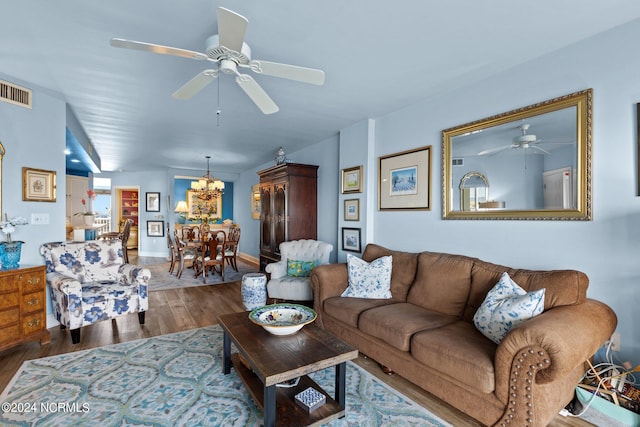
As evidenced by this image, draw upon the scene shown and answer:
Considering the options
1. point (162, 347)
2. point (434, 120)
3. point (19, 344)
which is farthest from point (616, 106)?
point (19, 344)

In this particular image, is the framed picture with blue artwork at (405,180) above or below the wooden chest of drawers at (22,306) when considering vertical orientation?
above

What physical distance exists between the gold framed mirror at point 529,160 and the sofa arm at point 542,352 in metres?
0.86

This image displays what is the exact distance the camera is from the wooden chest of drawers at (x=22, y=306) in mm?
2543

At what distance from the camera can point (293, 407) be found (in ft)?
5.79

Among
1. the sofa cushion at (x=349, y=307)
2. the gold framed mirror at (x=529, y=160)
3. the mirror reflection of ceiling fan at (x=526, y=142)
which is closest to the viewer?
the gold framed mirror at (x=529, y=160)

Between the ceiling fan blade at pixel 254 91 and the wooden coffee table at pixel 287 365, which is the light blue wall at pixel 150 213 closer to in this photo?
the ceiling fan blade at pixel 254 91

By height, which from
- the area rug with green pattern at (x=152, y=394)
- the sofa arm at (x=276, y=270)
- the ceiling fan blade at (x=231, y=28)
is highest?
the ceiling fan blade at (x=231, y=28)

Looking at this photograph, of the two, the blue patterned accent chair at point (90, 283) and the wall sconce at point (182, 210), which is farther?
the wall sconce at point (182, 210)

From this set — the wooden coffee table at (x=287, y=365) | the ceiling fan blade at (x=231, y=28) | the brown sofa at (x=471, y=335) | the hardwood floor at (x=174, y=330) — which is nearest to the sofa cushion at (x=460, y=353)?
the brown sofa at (x=471, y=335)

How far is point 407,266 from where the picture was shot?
9.98 ft

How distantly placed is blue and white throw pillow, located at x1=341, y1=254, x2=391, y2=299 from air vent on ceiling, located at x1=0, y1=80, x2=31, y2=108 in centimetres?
378

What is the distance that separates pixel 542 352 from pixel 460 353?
1.49 feet

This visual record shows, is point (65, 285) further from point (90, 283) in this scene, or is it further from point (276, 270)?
point (276, 270)

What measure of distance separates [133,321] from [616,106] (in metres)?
4.86
